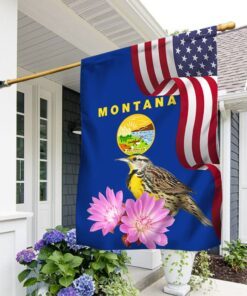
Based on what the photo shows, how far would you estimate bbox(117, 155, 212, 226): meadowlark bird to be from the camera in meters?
1.45

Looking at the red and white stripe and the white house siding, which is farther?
the white house siding

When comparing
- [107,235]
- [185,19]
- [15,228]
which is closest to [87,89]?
[107,235]

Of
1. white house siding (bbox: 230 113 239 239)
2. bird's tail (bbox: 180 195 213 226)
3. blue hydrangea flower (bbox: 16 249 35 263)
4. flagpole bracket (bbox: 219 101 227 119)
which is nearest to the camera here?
bird's tail (bbox: 180 195 213 226)

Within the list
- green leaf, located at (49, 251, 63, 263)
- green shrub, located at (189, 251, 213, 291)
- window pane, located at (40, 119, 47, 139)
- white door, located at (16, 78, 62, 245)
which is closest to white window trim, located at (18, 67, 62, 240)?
white door, located at (16, 78, 62, 245)

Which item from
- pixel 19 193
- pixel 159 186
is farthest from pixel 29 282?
pixel 19 193

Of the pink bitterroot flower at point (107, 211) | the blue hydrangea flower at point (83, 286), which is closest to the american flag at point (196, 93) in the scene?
the pink bitterroot flower at point (107, 211)

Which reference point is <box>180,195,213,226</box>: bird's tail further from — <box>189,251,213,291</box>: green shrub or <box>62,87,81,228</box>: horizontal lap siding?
<box>62,87,81,228</box>: horizontal lap siding

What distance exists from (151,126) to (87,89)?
46 cm

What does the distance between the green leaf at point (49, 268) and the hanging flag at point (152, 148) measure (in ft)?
1.59

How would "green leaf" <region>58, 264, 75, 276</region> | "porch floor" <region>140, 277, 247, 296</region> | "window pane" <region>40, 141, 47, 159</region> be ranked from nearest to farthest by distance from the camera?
"green leaf" <region>58, 264, 75, 276</region>
"porch floor" <region>140, 277, 247, 296</region>
"window pane" <region>40, 141, 47, 159</region>

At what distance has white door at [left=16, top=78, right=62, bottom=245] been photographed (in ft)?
12.6

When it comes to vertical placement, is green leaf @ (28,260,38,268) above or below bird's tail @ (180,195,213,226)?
below

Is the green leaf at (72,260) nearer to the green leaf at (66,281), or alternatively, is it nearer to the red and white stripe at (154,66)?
the green leaf at (66,281)

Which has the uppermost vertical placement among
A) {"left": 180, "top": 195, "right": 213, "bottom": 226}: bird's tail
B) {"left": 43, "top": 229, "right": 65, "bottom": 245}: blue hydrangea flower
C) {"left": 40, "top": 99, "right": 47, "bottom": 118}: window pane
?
{"left": 40, "top": 99, "right": 47, "bottom": 118}: window pane
